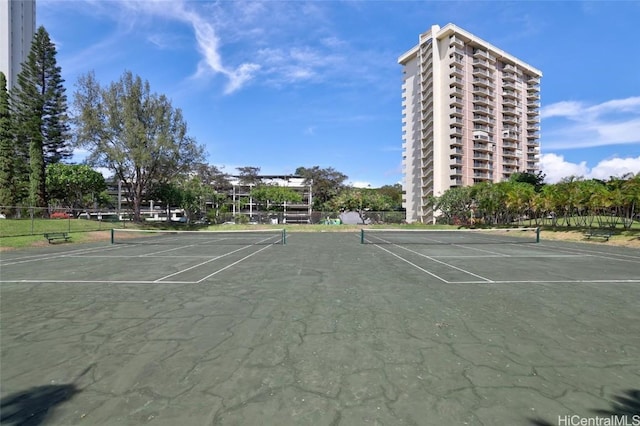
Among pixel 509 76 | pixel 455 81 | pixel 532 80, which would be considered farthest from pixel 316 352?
pixel 532 80

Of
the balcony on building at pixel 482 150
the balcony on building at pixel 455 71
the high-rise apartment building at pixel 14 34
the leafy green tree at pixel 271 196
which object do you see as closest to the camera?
the high-rise apartment building at pixel 14 34

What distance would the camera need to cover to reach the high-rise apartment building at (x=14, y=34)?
65375 mm

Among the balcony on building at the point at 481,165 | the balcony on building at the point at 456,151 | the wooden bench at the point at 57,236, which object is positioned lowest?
the wooden bench at the point at 57,236

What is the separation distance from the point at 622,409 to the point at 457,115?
87.8 meters

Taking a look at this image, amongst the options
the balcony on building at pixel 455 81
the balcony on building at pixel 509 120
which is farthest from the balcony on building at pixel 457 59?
the balcony on building at pixel 509 120

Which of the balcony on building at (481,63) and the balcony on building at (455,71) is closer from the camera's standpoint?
the balcony on building at (455,71)

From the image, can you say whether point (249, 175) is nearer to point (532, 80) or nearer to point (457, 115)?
point (457, 115)

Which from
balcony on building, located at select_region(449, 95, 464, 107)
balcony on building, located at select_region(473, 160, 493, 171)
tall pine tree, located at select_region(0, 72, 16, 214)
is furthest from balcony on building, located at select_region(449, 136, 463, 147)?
tall pine tree, located at select_region(0, 72, 16, 214)

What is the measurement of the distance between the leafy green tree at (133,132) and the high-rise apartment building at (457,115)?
56126 mm

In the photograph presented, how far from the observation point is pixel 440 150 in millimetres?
82188

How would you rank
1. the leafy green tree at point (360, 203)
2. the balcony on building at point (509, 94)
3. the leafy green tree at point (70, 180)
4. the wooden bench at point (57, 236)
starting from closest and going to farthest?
the wooden bench at point (57, 236), the leafy green tree at point (70, 180), the leafy green tree at point (360, 203), the balcony on building at point (509, 94)

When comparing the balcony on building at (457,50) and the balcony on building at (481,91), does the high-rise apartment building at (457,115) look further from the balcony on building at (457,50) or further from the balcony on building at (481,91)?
the balcony on building at (457,50)

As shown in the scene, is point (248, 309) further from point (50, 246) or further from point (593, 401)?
point (50, 246)

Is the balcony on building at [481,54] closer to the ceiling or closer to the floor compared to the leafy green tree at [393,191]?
closer to the ceiling
